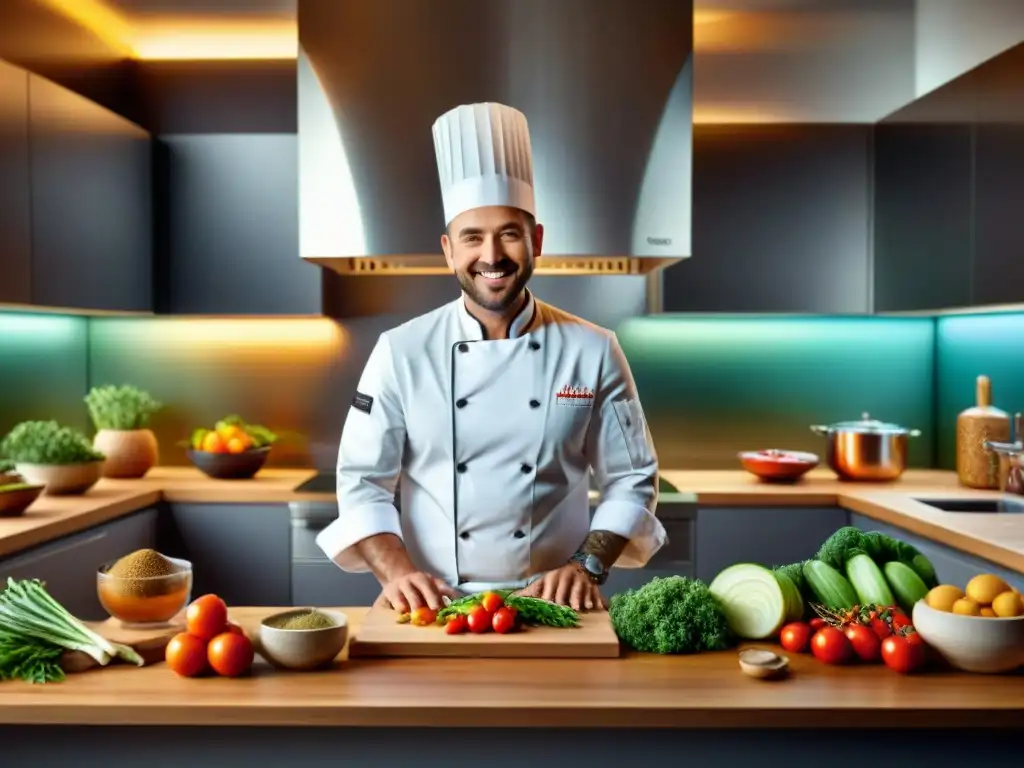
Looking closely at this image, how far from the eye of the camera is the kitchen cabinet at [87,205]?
3150 millimetres

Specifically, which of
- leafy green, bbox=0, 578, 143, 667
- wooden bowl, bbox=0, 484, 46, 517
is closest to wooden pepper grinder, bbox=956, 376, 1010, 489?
leafy green, bbox=0, 578, 143, 667

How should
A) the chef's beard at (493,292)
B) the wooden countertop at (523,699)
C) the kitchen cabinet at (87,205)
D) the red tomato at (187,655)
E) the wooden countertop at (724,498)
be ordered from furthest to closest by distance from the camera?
the kitchen cabinet at (87,205)
the wooden countertop at (724,498)
the chef's beard at (493,292)
the red tomato at (187,655)
the wooden countertop at (523,699)

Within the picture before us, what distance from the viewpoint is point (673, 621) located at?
175 cm

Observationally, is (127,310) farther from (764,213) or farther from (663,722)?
(663,722)

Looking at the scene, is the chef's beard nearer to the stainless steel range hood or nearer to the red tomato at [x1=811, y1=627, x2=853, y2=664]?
the red tomato at [x1=811, y1=627, x2=853, y2=664]

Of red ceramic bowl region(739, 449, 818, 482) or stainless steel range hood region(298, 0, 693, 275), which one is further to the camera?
red ceramic bowl region(739, 449, 818, 482)

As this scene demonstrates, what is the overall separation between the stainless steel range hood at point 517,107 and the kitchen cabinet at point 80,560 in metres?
1.09

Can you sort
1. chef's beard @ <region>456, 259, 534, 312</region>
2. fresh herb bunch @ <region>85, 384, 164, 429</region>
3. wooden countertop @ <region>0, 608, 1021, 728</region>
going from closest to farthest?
wooden countertop @ <region>0, 608, 1021, 728</region>
chef's beard @ <region>456, 259, 534, 312</region>
fresh herb bunch @ <region>85, 384, 164, 429</region>

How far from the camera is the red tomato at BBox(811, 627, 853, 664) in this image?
5.51ft

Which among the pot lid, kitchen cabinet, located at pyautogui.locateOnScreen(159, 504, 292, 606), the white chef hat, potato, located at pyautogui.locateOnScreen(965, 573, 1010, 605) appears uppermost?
A: the white chef hat

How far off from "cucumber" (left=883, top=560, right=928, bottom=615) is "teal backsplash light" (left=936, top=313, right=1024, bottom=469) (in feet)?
6.76

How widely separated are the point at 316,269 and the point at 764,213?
→ 1669mm

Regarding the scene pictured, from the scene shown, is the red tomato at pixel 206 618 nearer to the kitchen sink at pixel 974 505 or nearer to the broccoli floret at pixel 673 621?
the broccoli floret at pixel 673 621

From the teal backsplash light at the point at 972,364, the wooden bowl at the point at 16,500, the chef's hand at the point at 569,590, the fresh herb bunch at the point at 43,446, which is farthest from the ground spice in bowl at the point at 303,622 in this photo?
the teal backsplash light at the point at 972,364
